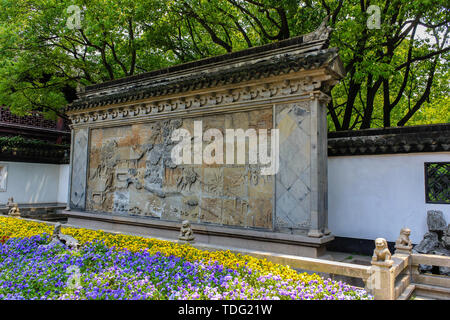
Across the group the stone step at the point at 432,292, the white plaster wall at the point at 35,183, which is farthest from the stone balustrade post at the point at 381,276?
the white plaster wall at the point at 35,183

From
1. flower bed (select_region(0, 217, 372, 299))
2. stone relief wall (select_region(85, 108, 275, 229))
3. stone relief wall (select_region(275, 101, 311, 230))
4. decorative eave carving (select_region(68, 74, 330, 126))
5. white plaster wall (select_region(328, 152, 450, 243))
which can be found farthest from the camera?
stone relief wall (select_region(85, 108, 275, 229))

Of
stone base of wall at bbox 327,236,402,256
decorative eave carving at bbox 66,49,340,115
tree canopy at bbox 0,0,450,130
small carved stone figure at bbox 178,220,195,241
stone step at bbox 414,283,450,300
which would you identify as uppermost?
tree canopy at bbox 0,0,450,130

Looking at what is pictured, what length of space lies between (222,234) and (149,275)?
343 cm

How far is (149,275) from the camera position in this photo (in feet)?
16.7

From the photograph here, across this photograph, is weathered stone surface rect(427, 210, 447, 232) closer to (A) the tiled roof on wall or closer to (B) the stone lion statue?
(A) the tiled roof on wall

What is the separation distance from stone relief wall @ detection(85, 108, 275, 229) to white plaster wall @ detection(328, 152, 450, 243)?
226 cm

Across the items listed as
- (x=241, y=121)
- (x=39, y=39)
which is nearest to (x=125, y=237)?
(x=241, y=121)

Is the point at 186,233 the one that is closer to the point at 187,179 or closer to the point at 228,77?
the point at 187,179

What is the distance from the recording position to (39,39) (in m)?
13.6

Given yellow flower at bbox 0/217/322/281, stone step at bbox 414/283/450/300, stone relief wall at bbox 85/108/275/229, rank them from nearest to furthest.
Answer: yellow flower at bbox 0/217/322/281, stone step at bbox 414/283/450/300, stone relief wall at bbox 85/108/275/229

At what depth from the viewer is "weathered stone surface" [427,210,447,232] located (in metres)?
7.08

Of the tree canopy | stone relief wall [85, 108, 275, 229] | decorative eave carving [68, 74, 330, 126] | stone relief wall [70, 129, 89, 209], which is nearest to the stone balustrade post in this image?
stone relief wall [85, 108, 275, 229]

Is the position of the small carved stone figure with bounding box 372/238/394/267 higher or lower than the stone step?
higher

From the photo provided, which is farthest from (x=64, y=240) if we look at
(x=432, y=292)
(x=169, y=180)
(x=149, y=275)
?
(x=432, y=292)
